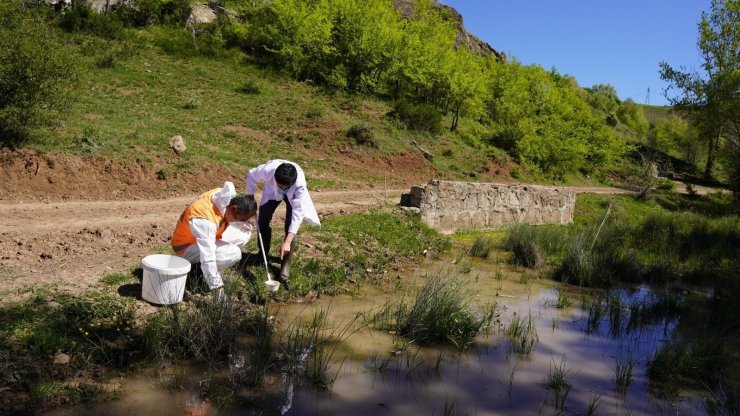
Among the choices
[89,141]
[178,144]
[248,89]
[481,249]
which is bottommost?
[481,249]

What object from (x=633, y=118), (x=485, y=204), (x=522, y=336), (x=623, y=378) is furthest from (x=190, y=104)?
(x=633, y=118)

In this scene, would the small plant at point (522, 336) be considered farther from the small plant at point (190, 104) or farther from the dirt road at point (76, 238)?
the small plant at point (190, 104)

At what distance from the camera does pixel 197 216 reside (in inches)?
223

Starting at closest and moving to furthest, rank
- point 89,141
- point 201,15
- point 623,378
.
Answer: point 623,378 < point 89,141 < point 201,15

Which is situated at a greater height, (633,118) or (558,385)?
(633,118)

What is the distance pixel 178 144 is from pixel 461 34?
44453 millimetres

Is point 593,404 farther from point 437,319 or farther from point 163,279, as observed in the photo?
point 163,279

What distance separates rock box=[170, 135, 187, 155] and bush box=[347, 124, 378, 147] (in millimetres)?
7653

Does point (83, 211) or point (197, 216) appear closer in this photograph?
point (197, 216)

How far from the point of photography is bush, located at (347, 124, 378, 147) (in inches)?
814

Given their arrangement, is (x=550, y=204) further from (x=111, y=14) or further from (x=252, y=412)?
(x=111, y=14)

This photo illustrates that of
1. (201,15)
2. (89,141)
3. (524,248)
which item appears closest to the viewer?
(524,248)

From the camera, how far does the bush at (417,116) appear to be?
25578 millimetres

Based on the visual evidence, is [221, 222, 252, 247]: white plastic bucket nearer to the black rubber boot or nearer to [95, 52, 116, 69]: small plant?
the black rubber boot
